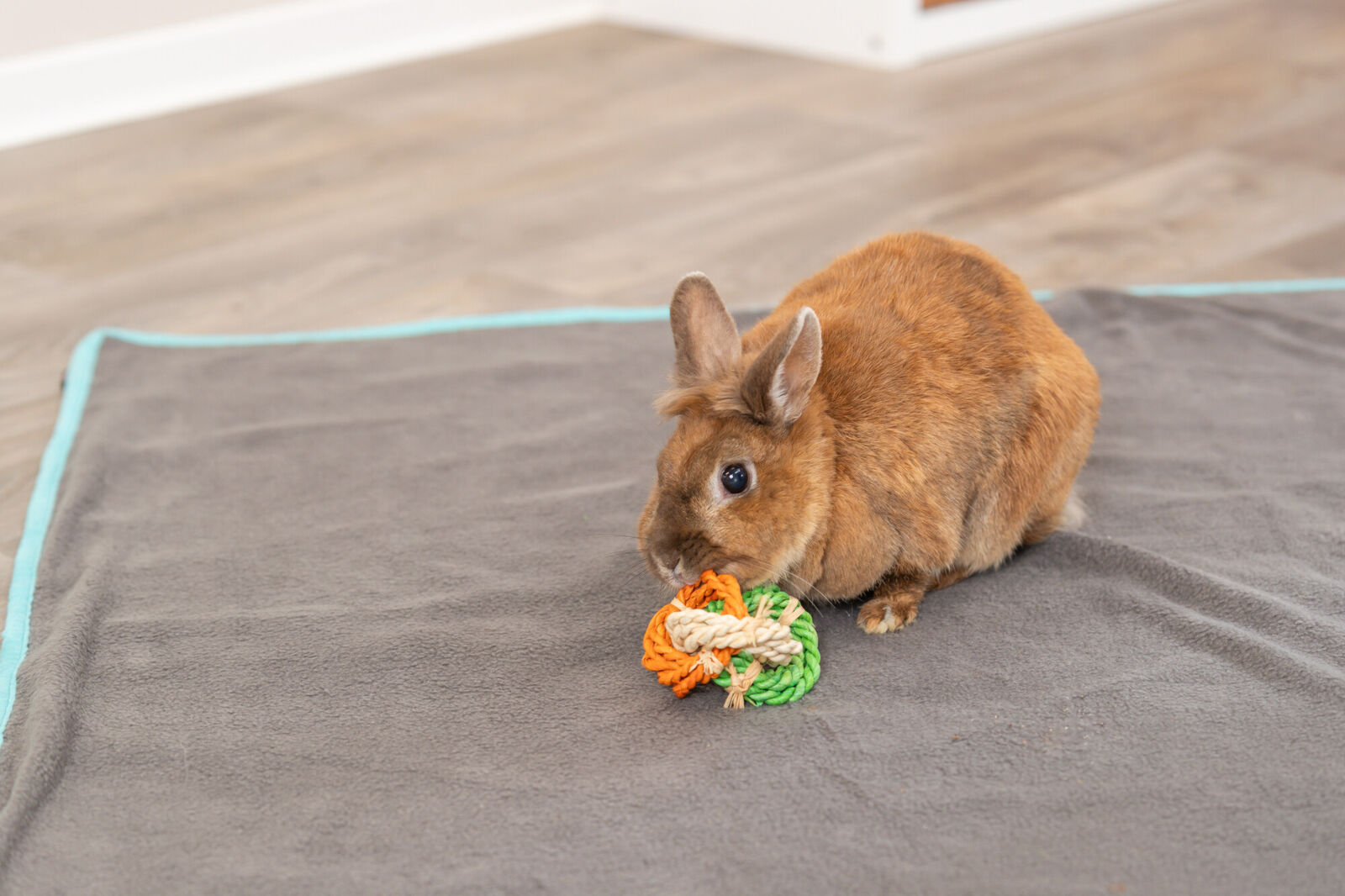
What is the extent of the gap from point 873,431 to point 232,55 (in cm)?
398

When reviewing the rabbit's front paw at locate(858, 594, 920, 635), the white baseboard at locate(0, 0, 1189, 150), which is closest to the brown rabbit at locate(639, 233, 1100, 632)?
the rabbit's front paw at locate(858, 594, 920, 635)

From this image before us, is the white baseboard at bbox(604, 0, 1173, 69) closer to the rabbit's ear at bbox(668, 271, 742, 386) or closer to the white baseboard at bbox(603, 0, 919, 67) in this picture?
the white baseboard at bbox(603, 0, 919, 67)

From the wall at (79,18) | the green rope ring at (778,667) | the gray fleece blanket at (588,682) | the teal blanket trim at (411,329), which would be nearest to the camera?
the gray fleece blanket at (588,682)

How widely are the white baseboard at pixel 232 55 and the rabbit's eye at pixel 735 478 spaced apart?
374 cm

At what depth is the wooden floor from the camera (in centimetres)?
332

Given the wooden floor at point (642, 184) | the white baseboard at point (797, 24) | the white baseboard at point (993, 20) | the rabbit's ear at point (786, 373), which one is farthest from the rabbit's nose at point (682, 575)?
the white baseboard at point (993, 20)

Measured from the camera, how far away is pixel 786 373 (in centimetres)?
170

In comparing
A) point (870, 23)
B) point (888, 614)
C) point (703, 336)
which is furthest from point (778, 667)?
point (870, 23)

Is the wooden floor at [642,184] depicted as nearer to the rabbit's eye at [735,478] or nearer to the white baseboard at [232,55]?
the white baseboard at [232,55]

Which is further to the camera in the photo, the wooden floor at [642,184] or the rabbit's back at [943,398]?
the wooden floor at [642,184]

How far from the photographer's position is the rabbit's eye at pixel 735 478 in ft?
5.59

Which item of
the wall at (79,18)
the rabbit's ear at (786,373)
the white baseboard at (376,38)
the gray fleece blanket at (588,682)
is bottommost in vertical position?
the gray fleece blanket at (588,682)

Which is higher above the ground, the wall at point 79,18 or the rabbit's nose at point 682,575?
the wall at point 79,18

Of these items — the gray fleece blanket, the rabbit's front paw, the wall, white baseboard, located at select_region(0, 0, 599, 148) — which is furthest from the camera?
white baseboard, located at select_region(0, 0, 599, 148)
